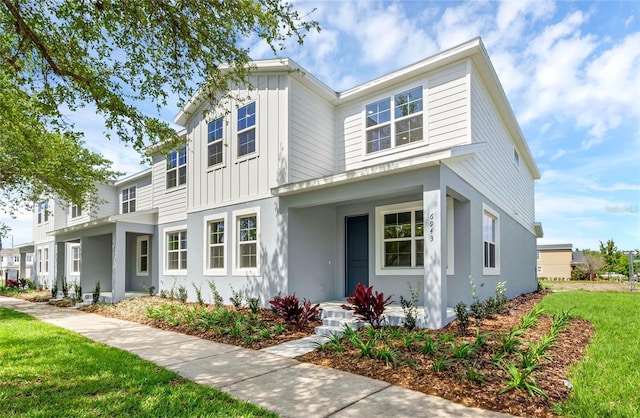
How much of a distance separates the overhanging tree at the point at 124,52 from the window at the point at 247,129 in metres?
2.07

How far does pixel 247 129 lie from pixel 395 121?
417cm

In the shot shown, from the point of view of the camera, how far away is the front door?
1013cm

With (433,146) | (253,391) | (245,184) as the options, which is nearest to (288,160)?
(245,184)

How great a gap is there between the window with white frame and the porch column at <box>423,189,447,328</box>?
654 cm

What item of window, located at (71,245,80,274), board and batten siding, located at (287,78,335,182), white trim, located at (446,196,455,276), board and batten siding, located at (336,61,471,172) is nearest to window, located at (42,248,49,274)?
window, located at (71,245,80,274)

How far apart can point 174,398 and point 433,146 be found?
24.6ft

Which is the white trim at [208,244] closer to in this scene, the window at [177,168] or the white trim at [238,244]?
the white trim at [238,244]

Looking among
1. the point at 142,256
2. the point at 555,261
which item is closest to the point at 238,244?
the point at 142,256

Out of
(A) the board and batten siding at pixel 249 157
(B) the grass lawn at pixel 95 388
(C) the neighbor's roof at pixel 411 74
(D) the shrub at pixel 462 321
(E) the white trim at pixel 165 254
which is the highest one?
(C) the neighbor's roof at pixel 411 74

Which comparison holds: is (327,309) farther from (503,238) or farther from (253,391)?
(503,238)

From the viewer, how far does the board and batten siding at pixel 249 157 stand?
997cm

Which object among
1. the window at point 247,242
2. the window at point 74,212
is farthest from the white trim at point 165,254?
the window at point 74,212

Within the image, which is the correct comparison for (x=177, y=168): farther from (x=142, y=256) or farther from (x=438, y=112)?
(x=438, y=112)

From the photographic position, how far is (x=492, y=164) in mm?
10953
